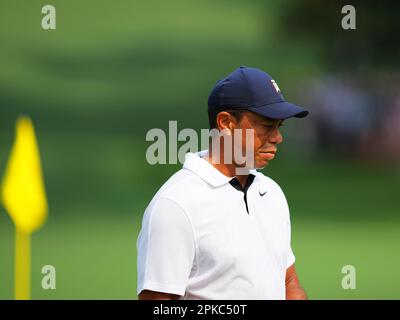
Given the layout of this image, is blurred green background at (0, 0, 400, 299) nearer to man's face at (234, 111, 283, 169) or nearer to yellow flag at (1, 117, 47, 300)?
yellow flag at (1, 117, 47, 300)

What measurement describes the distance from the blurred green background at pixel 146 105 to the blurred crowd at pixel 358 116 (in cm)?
4

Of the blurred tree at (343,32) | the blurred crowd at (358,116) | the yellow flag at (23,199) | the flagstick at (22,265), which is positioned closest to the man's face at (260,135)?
the flagstick at (22,265)

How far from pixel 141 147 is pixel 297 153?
104 centimetres

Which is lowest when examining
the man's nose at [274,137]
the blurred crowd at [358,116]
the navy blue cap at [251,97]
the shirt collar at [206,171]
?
the shirt collar at [206,171]

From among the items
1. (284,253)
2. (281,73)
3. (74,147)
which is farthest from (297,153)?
(284,253)

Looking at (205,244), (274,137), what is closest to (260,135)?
(274,137)

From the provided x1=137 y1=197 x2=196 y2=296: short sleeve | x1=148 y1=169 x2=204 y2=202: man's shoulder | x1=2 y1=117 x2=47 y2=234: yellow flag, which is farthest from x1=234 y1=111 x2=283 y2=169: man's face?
x1=2 y1=117 x2=47 y2=234: yellow flag

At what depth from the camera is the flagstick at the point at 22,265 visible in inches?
172

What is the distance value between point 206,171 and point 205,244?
0.18 m

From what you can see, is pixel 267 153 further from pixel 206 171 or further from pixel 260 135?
pixel 206 171

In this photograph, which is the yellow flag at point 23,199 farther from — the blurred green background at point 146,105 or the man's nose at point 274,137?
the man's nose at point 274,137

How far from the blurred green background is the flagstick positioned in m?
0.21

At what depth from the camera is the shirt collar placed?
1.76 metres

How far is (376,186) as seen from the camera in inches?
218
